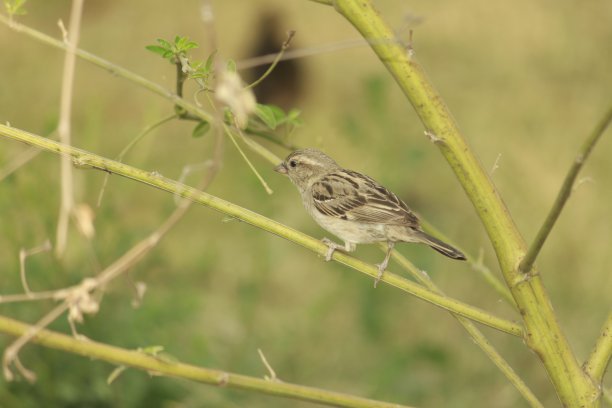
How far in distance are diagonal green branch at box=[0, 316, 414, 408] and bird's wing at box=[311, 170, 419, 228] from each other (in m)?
2.00

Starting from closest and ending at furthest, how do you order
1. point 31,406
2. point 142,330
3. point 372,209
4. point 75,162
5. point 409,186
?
point 75,162
point 372,209
point 31,406
point 142,330
point 409,186

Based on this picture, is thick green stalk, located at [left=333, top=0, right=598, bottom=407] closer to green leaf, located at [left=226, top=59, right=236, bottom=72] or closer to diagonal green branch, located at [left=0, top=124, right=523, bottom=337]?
diagonal green branch, located at [left=0, top=124, right=523, bottom=337]

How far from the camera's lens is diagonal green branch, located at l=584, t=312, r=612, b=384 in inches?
95.6

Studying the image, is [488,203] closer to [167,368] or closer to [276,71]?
[167,368]

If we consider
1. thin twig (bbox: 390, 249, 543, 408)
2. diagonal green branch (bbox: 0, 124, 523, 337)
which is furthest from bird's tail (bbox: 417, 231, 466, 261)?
diagonal green branch (bbox: 0, 124, 523, 337)

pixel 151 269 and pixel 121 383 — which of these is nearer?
pixel 121 383

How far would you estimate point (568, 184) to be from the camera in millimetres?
2174

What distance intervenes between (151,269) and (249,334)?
28.1 inches

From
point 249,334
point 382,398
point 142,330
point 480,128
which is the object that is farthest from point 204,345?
point 480,128

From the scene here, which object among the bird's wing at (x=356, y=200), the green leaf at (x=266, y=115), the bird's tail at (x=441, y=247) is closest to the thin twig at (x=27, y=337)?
the green leaf at (x=266, y=115)

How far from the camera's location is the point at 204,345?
4.98 metres

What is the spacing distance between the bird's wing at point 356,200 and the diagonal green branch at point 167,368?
2003 mm

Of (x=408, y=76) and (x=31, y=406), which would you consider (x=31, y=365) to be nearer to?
(x=31, y=406)

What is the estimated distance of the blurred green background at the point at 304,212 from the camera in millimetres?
5035
